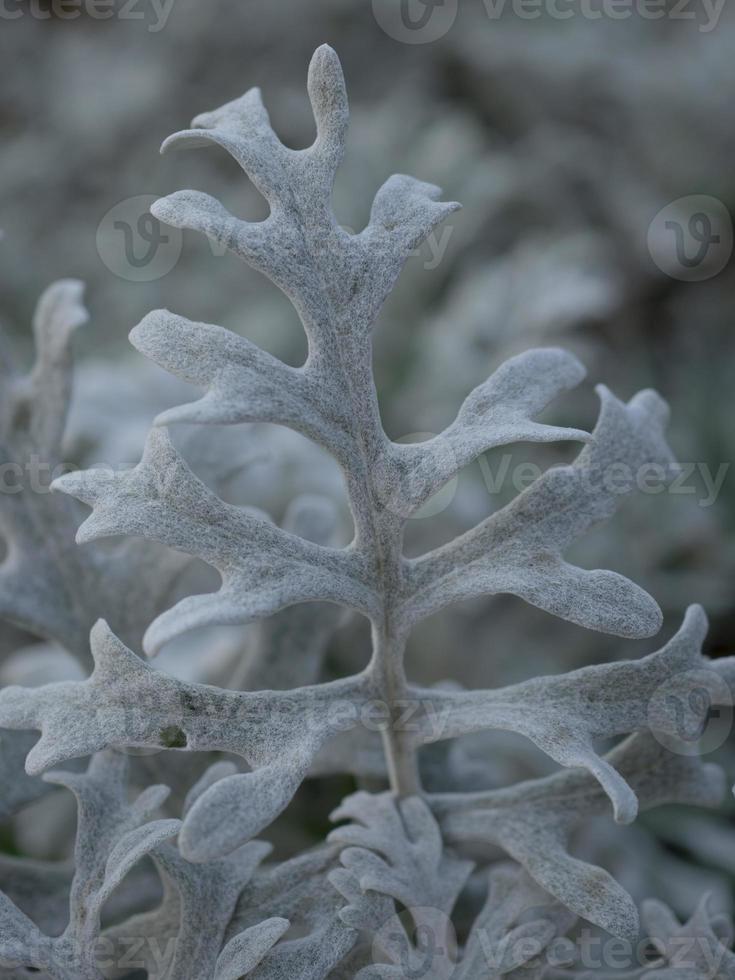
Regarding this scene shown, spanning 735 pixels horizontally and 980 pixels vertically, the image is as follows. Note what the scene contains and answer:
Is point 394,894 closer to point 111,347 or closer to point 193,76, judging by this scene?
point 111,347

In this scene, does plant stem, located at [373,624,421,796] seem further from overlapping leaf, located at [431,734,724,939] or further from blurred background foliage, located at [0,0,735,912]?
blurred background foliage, located at [0,0,735,912]

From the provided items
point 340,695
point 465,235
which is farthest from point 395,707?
point 465,235

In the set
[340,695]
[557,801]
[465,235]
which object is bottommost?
[557,801]

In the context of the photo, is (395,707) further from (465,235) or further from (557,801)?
(465,235)

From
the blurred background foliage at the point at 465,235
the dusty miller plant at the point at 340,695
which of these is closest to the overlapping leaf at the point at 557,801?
the dusty miller plant at the point at 340,695

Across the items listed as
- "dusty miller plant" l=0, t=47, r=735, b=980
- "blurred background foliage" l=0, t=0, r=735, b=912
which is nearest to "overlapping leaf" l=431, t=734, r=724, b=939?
"dusty miller plant" l=0, t=47, r=735, b=980

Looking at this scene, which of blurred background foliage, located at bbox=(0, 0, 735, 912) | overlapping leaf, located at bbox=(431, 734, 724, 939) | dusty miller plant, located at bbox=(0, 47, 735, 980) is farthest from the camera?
blurred background foliage, located at bbox=(0, 0, 735, 912)

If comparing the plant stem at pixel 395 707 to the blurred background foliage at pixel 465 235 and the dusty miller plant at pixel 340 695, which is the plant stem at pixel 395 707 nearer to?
the dusty miller plant at pixel 340 695

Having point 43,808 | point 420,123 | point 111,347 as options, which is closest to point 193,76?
point 420,123
